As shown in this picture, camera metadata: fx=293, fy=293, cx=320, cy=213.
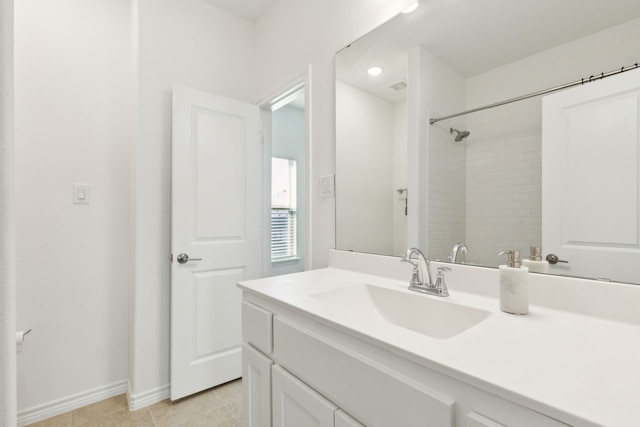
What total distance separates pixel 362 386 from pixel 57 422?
200 cm

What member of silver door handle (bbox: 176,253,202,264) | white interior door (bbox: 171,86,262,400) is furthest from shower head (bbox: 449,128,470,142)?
silver door handle (bbox: 176,253,202,264)

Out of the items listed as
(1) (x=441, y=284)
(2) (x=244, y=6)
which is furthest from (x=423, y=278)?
(2) (x=244, y=6)

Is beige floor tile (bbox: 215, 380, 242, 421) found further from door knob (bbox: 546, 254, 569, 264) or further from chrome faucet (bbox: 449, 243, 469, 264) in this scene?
door knob (bbox: 546, 254, 569, 264)

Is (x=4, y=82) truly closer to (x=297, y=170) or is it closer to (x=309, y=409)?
(x=309, y=409)

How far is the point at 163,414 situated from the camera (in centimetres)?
169

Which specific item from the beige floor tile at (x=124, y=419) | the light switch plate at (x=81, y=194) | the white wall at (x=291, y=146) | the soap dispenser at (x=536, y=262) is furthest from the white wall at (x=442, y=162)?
the white wall at (x=291, y=146)

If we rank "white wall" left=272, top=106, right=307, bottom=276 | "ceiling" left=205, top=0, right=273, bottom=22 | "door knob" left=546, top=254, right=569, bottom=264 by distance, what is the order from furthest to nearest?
"white wall" left=272, top=106, right=307, bottom=276
"ceiling" left=205, top=0, right=273, bottom=22
"door knob" left=546, top=254, right=569, bottom=264

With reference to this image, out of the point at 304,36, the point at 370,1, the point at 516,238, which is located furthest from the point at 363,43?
the point at 516,238

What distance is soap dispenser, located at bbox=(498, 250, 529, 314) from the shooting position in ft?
2.60

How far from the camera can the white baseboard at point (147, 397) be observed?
1732mm

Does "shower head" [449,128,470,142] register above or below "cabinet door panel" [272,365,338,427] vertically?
above

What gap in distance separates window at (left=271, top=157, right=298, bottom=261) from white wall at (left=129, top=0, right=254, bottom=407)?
173 cm

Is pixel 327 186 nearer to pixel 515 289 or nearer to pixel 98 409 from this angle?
pixel 515 289

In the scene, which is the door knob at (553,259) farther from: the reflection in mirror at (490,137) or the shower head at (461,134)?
the shower head at (461,134)
